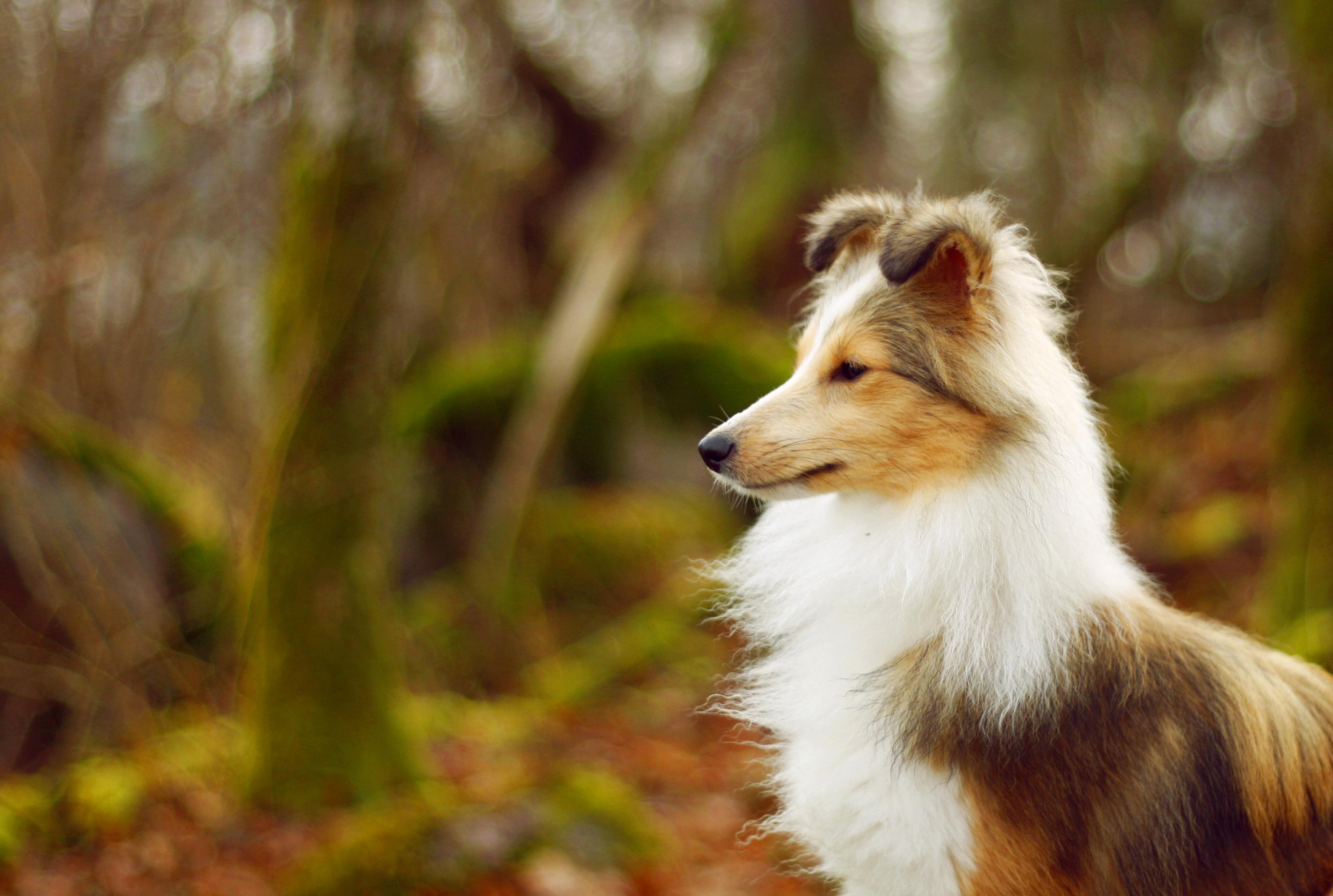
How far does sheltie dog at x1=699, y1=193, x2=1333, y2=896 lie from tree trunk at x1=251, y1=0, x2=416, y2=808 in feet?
8.61

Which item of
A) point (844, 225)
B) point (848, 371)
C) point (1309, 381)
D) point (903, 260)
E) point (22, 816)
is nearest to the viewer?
point (903, 260)

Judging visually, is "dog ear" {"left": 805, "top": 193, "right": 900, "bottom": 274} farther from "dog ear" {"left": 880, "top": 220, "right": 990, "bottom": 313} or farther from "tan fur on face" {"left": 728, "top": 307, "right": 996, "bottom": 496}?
"tan fur on face" {"left": 728, "top": 307, "right": 996, "bottom": 496}

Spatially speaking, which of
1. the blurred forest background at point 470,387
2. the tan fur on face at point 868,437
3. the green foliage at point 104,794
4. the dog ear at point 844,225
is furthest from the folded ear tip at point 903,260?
the green foliage at point 104,794

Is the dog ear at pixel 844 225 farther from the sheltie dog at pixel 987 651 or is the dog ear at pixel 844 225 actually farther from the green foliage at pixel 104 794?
the green foliage at pixel 104 794

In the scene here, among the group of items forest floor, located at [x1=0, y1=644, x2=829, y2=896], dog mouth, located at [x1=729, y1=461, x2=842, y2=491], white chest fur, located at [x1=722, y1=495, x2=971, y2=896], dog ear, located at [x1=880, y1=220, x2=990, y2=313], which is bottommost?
forest floor, located at [x1=0, y1=644, x2=829, y2=896]

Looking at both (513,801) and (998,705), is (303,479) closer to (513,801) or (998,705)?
(513,801)

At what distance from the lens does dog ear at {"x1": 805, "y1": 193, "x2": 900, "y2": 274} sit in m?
2.64

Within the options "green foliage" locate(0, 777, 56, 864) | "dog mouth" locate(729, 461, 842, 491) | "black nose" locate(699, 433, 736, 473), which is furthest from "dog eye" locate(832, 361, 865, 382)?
"green foliage" locate(0, 777, 56, 864)

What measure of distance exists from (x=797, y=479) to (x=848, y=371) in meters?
0.31

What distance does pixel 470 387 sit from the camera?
806cm

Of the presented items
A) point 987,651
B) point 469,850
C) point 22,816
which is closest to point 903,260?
point 987,651

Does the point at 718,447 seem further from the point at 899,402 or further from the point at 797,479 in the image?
the point at 899,402

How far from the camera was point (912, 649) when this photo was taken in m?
2.35

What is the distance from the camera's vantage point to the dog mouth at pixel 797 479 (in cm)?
236
